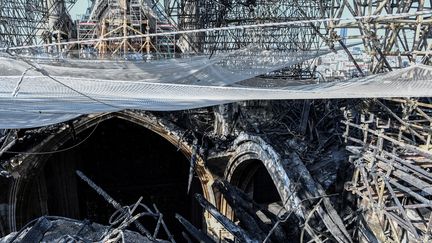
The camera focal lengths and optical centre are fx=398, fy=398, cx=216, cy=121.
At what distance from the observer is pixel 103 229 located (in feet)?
13.4

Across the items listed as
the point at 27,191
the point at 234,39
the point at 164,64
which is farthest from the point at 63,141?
the point at 234,39

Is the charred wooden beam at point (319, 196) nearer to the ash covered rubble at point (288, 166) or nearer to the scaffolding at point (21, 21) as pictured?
the ash covered rubble at point (288, 166)

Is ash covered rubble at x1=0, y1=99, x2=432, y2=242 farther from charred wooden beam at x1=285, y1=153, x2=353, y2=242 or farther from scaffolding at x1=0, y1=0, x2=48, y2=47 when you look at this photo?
scaffolding at x1=0, y1=0, x2=48, y2=47

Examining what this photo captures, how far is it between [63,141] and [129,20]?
11.6 feet

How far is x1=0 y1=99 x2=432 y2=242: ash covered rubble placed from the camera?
13.5 feet

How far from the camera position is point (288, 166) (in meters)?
5.48

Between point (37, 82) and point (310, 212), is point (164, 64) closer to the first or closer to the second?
point (37, 82)

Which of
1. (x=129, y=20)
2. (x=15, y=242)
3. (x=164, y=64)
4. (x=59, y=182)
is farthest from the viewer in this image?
(x=129, y=20)

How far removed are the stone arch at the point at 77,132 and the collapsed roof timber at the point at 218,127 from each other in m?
0.03

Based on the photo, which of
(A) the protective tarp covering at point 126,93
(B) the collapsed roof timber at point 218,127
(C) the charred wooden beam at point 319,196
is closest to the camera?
(A) the protective tarp covering at point 126,93

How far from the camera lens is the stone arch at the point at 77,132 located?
24.4 ft

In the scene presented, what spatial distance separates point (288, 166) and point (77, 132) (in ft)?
14.4

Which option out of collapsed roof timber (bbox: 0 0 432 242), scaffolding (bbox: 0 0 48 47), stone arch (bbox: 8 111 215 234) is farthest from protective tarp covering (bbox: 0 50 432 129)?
scaffolding (bbox: 0 0 48 47)

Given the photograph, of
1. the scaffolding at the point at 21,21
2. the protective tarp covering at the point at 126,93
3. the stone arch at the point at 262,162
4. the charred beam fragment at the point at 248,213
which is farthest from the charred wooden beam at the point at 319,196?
the scaffolding at the point at 21,21
